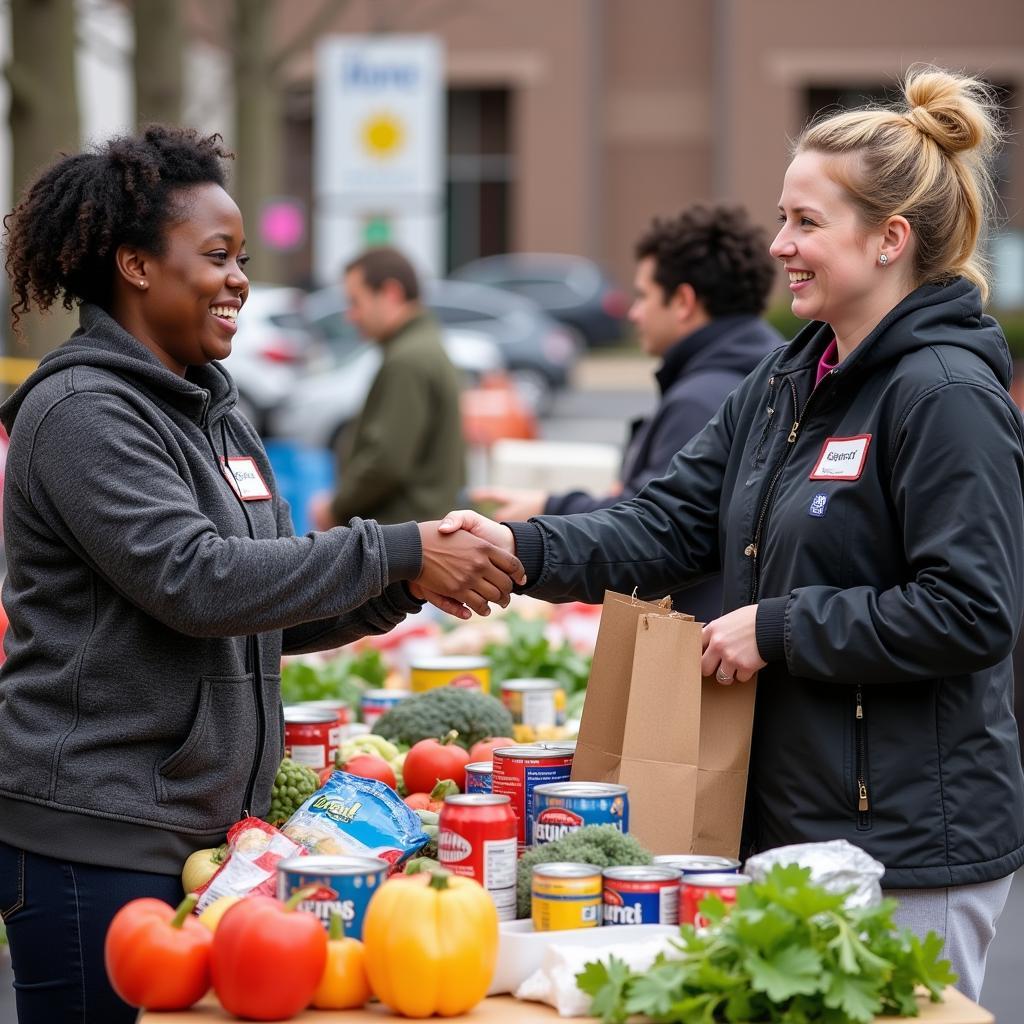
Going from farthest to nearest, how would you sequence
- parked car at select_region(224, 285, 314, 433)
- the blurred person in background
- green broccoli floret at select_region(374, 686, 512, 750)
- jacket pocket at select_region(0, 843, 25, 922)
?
parked car at select_region(224, 285, 314, 433) → the blurred person in background → green broccoli floret at select_region(374, 686, 512, 750) → jacket pocket at select_region(0, 843, 25, 922)

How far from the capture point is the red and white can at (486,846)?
266cm

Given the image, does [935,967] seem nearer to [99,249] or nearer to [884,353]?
[884,353]

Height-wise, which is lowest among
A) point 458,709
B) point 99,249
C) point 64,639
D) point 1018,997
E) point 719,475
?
point 1018,997

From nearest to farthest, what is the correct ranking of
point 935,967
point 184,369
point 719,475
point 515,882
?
point 935,967, point 515,882, point 184,369, point 719,475

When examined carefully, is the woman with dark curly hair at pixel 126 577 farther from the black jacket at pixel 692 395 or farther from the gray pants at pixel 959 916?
the black jacket at pixel 692 395

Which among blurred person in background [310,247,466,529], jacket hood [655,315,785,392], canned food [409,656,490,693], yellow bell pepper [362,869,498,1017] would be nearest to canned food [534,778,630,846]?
yellow bell pepper [362,869,498,1017]

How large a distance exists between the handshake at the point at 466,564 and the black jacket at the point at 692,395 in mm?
1340

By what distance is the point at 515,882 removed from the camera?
271 cm

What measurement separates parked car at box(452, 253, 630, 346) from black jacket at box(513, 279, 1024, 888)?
29.0m

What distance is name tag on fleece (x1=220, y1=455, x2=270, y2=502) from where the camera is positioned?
3.08 metres

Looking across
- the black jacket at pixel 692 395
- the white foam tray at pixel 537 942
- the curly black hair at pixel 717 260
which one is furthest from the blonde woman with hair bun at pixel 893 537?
the curly black hair at pixel 717 260

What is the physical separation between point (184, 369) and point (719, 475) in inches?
42.4

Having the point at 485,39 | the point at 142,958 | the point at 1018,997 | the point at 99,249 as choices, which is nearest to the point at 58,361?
the point at 99,249

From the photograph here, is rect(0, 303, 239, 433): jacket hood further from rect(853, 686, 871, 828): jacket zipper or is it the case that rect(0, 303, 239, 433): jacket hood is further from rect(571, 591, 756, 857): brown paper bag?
rect(853, 686, 871, 828): jacket zipper
